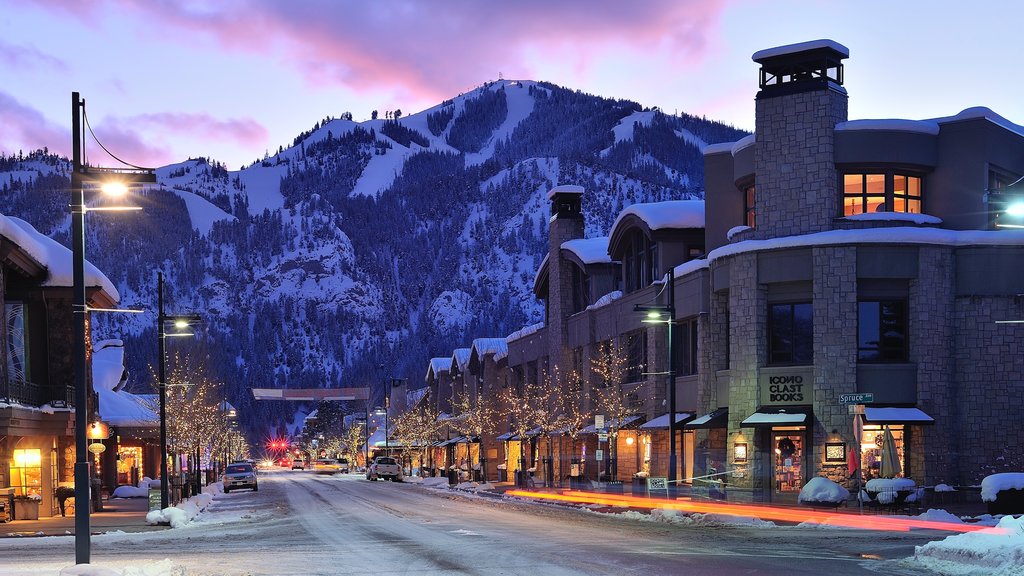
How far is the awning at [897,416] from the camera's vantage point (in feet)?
129

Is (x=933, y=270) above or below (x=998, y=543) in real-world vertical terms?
above

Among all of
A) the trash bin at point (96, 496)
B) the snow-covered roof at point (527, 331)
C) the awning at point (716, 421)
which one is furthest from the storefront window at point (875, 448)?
the snow-covered roof at point (527, 331)

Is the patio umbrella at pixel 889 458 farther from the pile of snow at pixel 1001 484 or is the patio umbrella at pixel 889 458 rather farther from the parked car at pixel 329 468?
the parked car at pixel 329 468

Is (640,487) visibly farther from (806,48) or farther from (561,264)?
(561,264)

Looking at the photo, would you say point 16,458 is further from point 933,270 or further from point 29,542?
point 933,270

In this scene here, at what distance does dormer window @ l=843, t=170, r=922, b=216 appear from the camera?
42250 mm

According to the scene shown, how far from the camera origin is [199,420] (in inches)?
2736

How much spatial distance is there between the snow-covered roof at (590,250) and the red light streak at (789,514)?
23729mm

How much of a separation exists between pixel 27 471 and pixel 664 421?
2568 cm

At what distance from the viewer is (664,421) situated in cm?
4953

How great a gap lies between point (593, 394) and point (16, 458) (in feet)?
103

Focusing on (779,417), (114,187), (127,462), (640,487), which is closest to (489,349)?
(127,462)

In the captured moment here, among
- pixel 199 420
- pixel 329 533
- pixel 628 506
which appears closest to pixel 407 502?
pixel 628 506

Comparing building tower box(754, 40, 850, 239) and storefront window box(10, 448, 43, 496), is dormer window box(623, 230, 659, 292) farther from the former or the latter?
storefront window box(10, 448, 43, 496)
